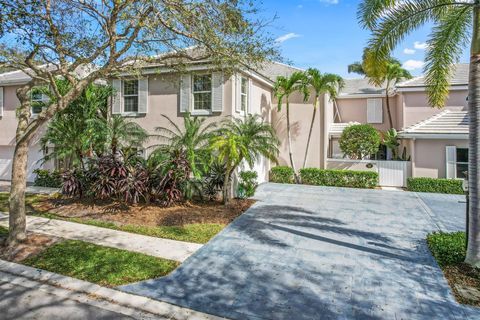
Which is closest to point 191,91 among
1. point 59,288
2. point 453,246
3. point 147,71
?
point 147,71

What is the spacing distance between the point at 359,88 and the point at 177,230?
2441cm

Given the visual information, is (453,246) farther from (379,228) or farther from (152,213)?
(152,213)

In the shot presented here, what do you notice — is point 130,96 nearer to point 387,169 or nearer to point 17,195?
A: point 17,195

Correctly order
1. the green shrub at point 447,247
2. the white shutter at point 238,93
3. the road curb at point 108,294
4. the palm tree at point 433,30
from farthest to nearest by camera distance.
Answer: the white shutter at point 238,93, the palm tree at point 433,30, the green shrub at point 447,247, the road curb at point 108,294

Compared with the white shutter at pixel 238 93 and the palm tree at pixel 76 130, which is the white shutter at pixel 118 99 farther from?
the white shutter at pixel 238 93

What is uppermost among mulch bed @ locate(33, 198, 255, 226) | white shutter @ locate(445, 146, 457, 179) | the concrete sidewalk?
white shutter @ locate(445, 146, 457, 179)

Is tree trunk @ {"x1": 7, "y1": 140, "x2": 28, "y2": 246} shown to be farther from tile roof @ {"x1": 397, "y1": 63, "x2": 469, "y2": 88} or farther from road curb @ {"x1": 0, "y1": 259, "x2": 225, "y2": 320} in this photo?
tile roof @ {"x1": 397, "y1": 63, "x2": 469, "y2": 88}

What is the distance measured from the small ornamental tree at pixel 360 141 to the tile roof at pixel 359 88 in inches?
295

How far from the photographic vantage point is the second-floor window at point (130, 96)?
1688 cm

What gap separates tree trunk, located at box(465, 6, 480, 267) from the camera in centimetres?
726

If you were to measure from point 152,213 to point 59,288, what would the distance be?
5.47m

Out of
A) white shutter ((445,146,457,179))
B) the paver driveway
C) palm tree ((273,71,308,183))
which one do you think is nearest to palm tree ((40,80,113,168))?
the paver driveway

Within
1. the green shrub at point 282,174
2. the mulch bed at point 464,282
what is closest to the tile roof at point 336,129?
the green shrub at point 282,174

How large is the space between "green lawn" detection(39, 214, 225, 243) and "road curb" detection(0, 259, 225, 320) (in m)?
3.06
